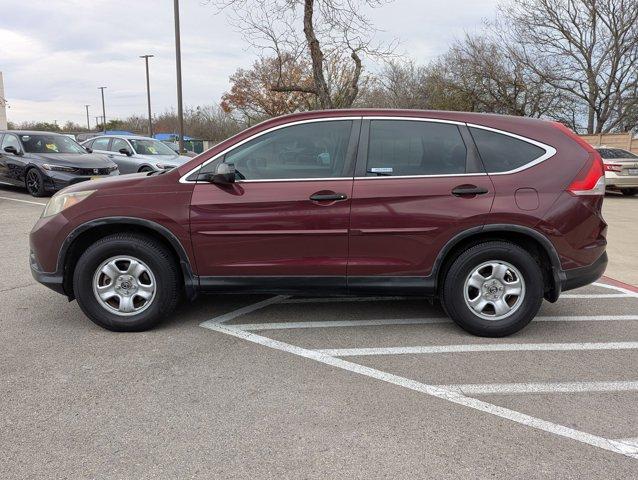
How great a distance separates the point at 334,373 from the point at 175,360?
1.15 meters

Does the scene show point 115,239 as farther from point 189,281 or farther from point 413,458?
point 413,458

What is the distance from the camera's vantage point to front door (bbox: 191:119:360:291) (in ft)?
13.3

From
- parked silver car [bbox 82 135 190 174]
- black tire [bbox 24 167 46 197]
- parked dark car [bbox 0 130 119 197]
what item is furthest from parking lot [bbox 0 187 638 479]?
parked silver car [bbox 82 135 190 174]

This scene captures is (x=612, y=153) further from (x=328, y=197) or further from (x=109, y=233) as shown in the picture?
(x=109, y=233)

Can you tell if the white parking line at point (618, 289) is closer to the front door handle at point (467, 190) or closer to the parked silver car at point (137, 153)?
the front door handle at point (467, 190)

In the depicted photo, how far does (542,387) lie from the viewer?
11.3 feet

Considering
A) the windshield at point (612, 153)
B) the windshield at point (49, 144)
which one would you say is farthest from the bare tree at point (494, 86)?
the windshield at point (49, 144)

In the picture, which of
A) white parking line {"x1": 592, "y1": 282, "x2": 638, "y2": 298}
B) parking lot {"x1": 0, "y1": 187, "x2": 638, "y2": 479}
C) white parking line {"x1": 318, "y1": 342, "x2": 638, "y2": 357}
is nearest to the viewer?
parking lot {"x1": 0, "y1": 187, "x2": 638, "y2": 479}

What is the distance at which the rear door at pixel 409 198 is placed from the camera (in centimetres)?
402

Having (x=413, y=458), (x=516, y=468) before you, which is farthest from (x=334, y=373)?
(x=516, y=468)

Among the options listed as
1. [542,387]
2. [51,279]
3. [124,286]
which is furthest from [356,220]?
[51,279]

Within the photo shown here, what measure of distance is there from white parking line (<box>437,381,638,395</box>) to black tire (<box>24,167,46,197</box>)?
12143 millimetres

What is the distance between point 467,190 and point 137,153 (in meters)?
13.1

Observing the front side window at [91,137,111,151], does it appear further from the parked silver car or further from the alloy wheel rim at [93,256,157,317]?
the alloy wheel rim at [93,256,157,317]
